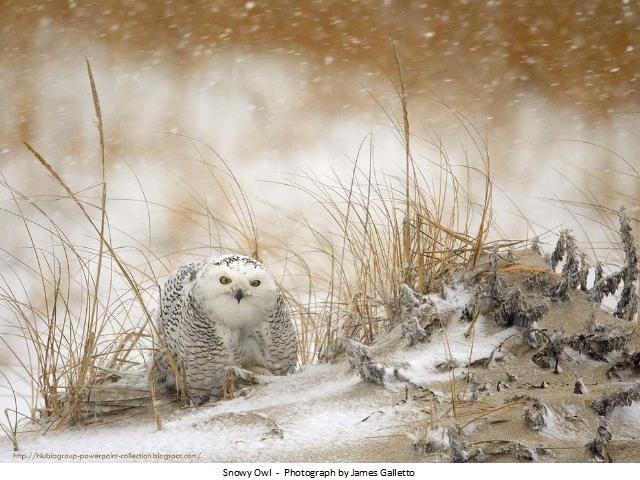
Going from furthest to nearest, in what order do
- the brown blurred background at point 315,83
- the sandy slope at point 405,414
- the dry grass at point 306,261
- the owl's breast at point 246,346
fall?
the brown blurred background at point 315,83 → the dry grass at point 306,261 → the owl's breast at point 246,346 → the sandy slope at point 405,414

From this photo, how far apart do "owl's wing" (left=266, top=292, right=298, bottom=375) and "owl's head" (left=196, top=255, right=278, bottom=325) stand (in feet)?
0.13

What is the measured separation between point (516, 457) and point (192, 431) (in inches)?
20.1

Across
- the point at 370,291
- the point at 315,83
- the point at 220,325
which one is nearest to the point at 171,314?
the point at 220,325

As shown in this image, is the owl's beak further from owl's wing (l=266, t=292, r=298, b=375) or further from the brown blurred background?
the brown blurred background

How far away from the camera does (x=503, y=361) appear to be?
139 centimetres

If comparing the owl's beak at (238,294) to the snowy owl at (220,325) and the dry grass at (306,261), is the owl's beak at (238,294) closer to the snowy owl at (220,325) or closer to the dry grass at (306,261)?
the snowy owl at (220,325)

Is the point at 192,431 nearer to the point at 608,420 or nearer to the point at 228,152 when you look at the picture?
the point at 608,420

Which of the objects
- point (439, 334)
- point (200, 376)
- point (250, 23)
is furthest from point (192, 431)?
point (250, 23)

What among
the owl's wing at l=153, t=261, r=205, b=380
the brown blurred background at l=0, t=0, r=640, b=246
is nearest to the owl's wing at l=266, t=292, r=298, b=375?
the owl's wing at l=153, t=261, r=205, b=380

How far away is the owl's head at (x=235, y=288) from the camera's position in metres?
1.38

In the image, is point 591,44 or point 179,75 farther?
point 179,75

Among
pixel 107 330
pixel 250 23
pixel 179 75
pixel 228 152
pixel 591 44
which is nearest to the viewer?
pixel 107 330

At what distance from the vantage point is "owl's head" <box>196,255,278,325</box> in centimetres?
138

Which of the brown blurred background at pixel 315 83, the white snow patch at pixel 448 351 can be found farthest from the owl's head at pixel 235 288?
the brown blurred background at pixel 315 83
